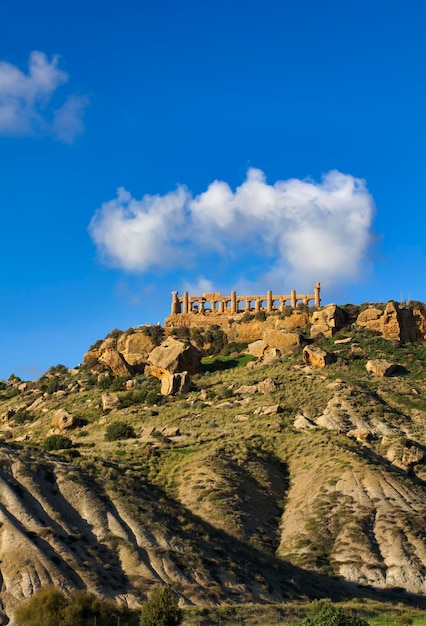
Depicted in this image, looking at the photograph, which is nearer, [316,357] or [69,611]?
[69,611]

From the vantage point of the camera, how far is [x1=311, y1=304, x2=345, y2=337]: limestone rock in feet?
296

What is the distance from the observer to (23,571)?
3481cm

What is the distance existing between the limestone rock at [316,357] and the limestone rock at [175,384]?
1244 centimetres

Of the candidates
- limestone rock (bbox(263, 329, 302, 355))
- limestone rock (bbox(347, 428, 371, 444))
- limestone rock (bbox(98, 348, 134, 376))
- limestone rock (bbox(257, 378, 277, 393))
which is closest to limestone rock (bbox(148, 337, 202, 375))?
limestone rock (bbox(98, 348, 134, 376))

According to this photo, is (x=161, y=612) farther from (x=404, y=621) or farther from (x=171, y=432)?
(x=171, y=432)

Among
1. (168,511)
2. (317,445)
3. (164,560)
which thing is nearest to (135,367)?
(317,445)

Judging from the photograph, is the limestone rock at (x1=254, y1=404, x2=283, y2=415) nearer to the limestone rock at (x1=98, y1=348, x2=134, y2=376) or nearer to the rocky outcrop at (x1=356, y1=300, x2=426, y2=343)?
the rocky outcrop at (x1=356, y1=300, x2=426, y2=343)

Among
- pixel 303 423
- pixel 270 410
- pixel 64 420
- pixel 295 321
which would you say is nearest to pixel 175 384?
pixel 64 420

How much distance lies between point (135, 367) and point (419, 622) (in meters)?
60.9

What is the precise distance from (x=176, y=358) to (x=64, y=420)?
576 inches

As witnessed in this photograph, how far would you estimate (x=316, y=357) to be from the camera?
80938 millimetres

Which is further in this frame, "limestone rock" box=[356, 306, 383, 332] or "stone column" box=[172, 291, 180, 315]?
"stone column" box=[172, 291, 180, 315]

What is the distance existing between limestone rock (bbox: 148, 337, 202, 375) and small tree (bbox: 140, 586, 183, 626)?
2104 inches

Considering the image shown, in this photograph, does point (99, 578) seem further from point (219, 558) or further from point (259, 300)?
point (259, 300)
